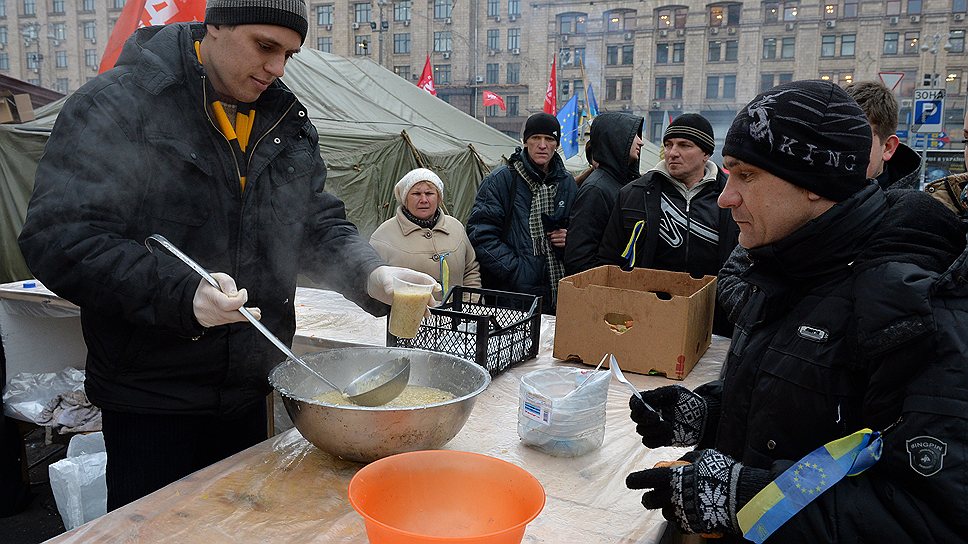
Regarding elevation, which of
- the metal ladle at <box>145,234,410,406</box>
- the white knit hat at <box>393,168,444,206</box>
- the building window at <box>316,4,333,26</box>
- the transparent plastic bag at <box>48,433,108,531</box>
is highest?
the building window at <box>316,4,333,26</box>

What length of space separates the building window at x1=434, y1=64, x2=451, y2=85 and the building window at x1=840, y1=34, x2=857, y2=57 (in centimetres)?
2279

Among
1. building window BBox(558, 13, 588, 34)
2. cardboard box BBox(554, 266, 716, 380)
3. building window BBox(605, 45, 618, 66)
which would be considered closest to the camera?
cardboard box BBox(554, 266, 716, 380)

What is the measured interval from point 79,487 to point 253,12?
1986 millimetres

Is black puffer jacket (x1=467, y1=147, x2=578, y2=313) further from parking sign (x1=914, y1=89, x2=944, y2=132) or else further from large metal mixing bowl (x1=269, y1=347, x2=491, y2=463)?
parking sign (x1=914, y1=89, x2=944, y2=132)

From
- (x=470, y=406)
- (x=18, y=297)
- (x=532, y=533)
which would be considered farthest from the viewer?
(x=18, y=297)

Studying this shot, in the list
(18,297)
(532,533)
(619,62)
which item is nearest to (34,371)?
(18,297)

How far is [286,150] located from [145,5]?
3.08 meters

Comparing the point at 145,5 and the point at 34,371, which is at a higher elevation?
the point at 145,5

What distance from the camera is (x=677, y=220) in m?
2.96

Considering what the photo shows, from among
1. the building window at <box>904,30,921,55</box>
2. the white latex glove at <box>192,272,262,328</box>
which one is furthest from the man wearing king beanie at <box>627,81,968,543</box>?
the building window at <box>904,30,921,55</box>

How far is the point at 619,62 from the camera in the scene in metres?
40.8

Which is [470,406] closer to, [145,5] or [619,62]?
[145,5]

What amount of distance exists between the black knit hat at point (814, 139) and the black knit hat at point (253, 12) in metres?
1.09

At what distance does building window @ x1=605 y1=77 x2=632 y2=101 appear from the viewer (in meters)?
40.9
